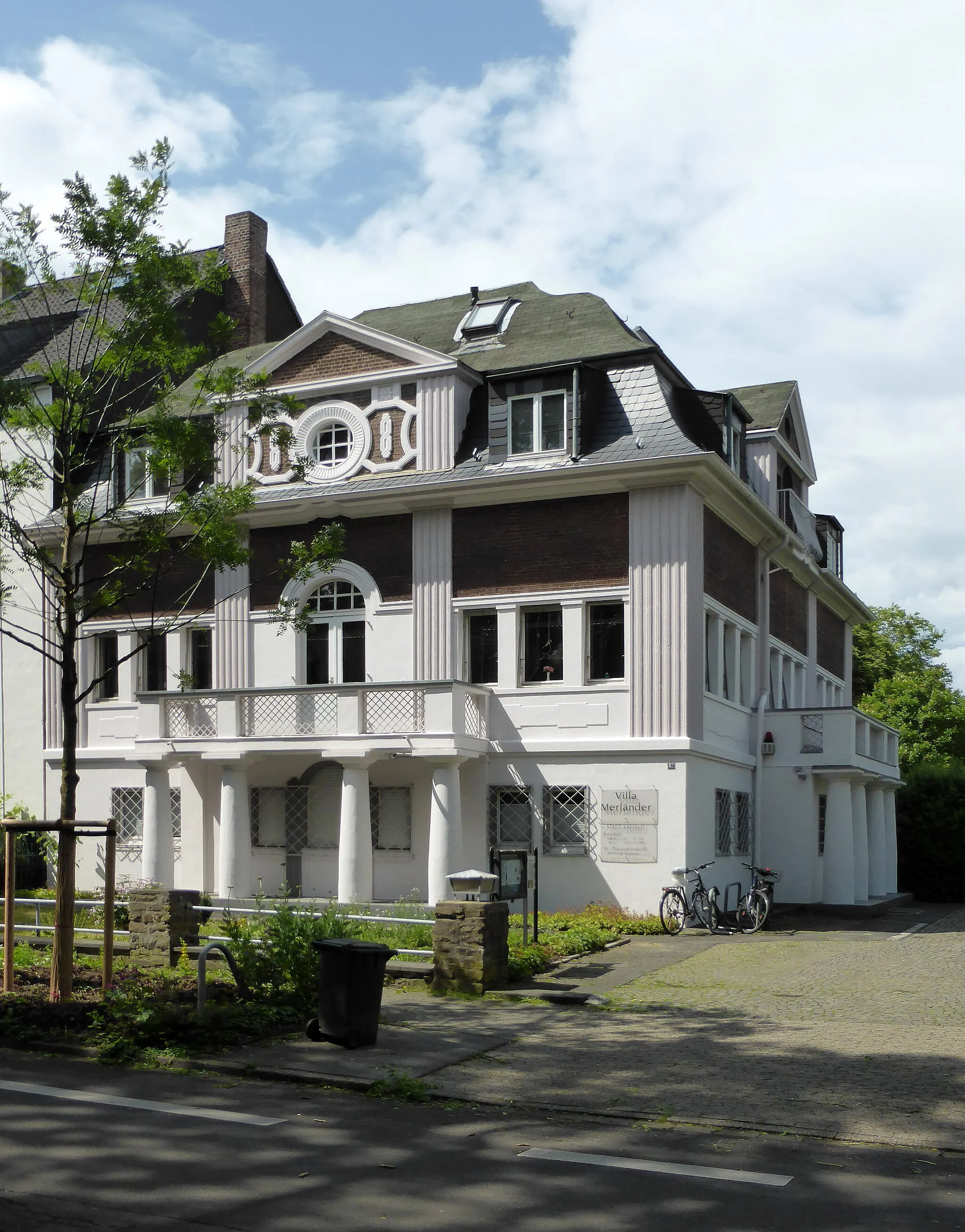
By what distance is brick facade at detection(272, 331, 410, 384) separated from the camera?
25734 millimetres

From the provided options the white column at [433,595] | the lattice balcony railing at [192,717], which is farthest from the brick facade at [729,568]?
the lattice balcony railing at [192,717]

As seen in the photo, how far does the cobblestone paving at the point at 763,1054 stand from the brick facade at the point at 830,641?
1710 cm

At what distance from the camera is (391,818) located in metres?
24.8

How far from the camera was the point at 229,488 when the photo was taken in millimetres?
14828

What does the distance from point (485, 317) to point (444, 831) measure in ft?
37.6

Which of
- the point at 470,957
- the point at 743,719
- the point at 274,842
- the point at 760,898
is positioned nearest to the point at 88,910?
the point at 274,842

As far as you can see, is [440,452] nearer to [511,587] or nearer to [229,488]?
[511,587]

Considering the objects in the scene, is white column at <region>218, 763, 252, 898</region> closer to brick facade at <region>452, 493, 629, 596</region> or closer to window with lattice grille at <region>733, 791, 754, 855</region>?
brick facade at <region>452, 493, 629, 596</region>

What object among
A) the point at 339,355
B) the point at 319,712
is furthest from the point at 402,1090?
the point at 339,355

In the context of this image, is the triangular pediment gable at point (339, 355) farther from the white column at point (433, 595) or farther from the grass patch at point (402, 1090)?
the grass patch at point (402, 1090)

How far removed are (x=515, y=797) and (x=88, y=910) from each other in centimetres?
730

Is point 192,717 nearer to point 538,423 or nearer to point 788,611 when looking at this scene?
point 538,423

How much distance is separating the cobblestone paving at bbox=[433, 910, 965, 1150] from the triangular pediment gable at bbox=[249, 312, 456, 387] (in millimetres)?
12576

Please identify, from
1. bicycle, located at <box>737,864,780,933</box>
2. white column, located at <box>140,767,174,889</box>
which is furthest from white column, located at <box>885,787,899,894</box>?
white column, located at <box>140,767,174,889</box>
